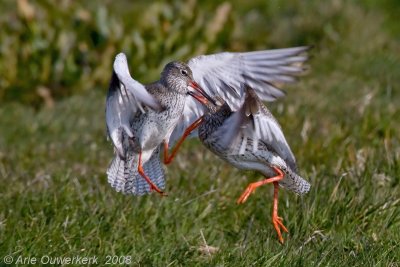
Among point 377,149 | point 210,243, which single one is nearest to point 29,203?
point 210,243

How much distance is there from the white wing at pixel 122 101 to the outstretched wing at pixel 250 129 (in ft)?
1.39

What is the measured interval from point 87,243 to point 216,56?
4.78ft

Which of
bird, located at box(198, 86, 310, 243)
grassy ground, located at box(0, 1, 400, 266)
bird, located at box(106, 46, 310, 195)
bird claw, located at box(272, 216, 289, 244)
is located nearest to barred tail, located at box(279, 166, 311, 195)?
bird, located at box(198, 86, 310, 243)

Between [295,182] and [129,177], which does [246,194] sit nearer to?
[295,182]

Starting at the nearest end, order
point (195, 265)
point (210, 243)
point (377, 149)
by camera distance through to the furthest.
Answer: point (195, 265) < point (210, 243) < point (377, 149)

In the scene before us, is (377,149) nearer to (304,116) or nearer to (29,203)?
(304,116)

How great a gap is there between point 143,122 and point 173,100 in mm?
233

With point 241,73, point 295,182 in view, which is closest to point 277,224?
point 295,182

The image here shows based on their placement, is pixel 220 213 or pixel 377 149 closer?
pixel 220 213

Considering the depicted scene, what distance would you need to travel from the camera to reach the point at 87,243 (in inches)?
206

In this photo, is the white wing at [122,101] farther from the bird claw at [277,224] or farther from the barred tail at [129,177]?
the bird claw at [277,224]

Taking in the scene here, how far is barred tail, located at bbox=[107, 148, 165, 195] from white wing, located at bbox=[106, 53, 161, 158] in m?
0.16

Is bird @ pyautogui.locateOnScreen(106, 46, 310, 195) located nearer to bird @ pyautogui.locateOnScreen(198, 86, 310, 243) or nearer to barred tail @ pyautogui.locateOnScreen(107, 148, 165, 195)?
barred tail @ pyautogui.locateOnScreen(107, 148, 165, 195)

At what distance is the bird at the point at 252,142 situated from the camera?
5090 millimetres
